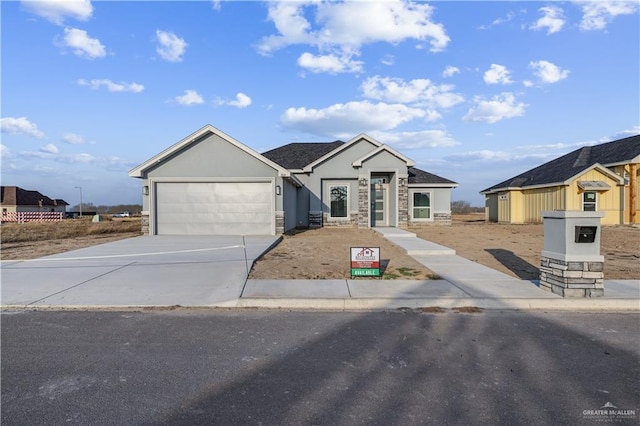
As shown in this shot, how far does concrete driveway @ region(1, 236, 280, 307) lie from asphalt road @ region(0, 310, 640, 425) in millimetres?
674

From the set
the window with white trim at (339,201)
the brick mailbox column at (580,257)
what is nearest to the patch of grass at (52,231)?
the window with white trim at (339,201)

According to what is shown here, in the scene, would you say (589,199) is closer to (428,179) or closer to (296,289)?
(428,179)

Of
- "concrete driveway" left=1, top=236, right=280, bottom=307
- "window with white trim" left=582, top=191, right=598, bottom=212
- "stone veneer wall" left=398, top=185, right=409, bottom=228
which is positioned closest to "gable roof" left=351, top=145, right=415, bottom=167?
"stone veneer wall" left=398, top=185, right=409, bottom=228

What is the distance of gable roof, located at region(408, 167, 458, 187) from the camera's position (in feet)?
82.1

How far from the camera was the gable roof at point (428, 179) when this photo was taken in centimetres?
2503

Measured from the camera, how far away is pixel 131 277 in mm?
8227

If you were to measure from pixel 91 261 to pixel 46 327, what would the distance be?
5.42 m

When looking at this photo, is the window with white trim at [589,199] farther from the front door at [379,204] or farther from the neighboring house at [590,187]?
the front door at [379,204]

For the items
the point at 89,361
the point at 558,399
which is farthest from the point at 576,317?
the point at 89,361

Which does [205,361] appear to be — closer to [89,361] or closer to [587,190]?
[89,361]

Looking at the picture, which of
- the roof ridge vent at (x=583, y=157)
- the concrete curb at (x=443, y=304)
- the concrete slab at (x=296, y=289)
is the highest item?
the roof ridge vent at (x=583, y=157)

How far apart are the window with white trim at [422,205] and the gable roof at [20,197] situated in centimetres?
5919

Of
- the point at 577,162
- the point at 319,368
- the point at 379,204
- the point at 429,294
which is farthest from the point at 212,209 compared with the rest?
the point at 577,162

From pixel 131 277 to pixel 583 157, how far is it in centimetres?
2959
